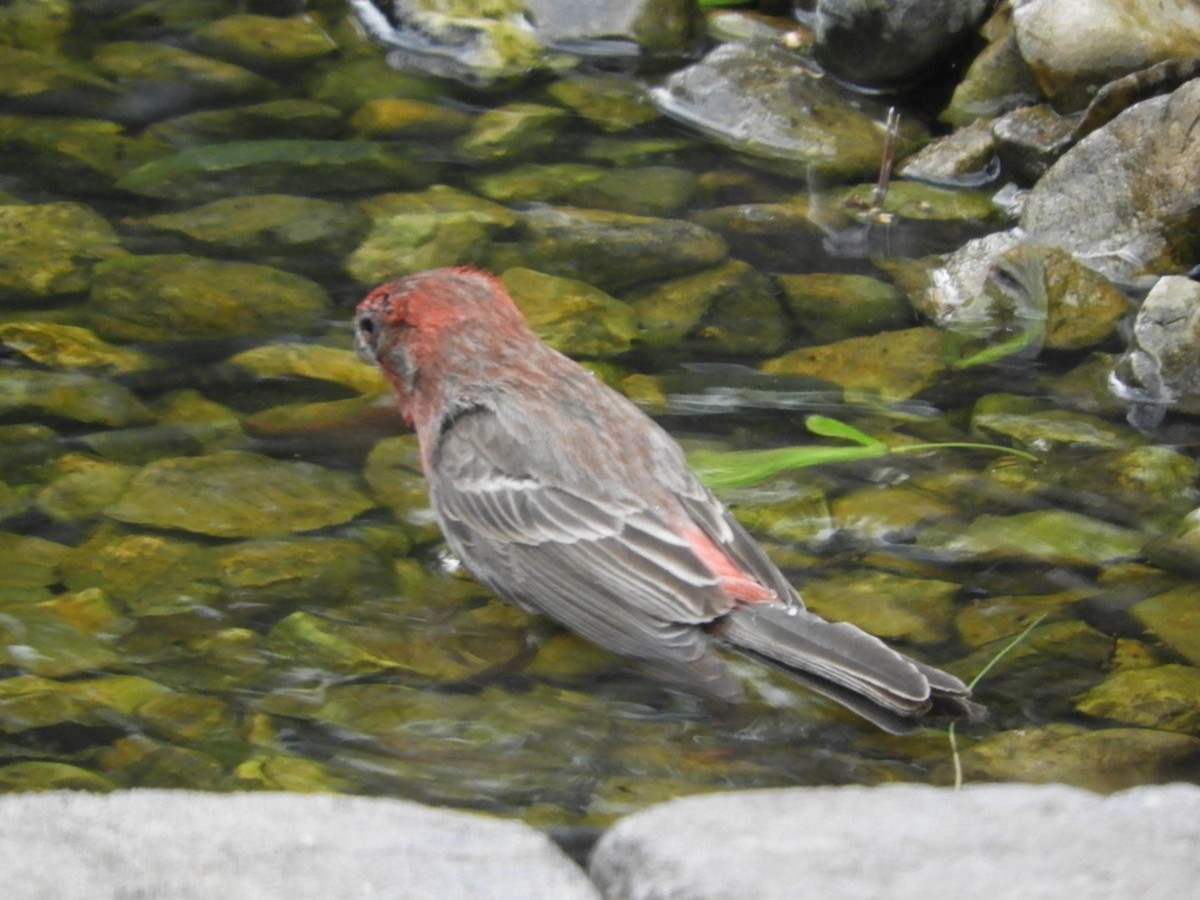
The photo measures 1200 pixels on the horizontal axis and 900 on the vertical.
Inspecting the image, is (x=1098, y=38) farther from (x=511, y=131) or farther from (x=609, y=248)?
(x=511, y=131)

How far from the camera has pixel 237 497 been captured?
18.1 feet

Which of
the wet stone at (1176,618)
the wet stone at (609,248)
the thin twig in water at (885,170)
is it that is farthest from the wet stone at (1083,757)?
the thin twig in water at (885,170)

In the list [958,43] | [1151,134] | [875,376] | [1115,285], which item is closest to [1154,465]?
[875,376]

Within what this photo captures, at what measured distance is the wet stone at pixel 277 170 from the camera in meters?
7.62

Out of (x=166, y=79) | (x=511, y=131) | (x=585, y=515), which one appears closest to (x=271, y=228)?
(x=511, y=131)

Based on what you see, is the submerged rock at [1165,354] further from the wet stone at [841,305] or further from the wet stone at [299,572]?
the wet stone at [299,572]

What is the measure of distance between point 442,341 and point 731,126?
3532mm

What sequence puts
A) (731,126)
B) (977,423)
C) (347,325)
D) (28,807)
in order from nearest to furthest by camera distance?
1. (28,807)
2. (977,423)
3. (347,325)
4. (731,126)

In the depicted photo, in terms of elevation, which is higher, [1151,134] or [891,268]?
[1151,134]

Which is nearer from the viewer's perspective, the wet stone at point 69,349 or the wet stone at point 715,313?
the wet stone at point 69,349

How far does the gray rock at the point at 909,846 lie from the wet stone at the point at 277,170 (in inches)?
191

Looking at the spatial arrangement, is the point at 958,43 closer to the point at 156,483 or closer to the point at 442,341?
the point at 442,341

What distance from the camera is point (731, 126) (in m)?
8.56

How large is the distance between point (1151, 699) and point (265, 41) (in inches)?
249
